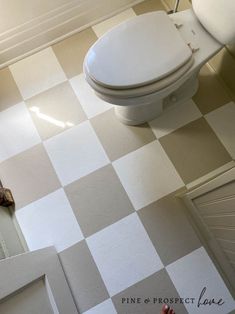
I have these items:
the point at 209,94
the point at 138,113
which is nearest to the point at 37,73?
the point at 138,113

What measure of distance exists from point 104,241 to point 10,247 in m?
0.38

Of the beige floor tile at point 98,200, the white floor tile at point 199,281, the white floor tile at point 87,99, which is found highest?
the white floor tile at point 87,99

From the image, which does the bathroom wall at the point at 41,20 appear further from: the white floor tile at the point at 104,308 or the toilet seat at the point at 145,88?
the white floor tile at the point at 104,308

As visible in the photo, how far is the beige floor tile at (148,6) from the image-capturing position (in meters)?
1.75

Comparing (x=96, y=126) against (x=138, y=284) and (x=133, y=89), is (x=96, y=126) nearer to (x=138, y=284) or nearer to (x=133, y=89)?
(x=133, y=89)

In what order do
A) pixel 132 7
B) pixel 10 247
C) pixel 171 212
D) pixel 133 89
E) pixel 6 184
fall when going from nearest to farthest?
pixel 133 89
pixel 10 247
pixel 171 212
pixel 6 184
pixel 132 7

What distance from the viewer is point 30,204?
145cm

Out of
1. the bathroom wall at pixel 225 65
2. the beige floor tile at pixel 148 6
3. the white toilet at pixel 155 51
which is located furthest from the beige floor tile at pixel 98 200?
the beige floor tile at pixel 148 6

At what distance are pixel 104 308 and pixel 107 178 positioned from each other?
1.77ft

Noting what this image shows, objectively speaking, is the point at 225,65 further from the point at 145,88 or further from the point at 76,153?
the point at 76,153

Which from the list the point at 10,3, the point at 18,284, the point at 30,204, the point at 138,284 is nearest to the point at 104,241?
the point at 138,284

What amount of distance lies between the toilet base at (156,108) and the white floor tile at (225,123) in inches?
5.8

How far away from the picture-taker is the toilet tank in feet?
3.57

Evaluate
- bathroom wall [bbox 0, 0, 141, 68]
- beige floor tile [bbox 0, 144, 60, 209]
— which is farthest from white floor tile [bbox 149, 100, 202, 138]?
bathroom wall [bbox 0, 0, 141, 68]
